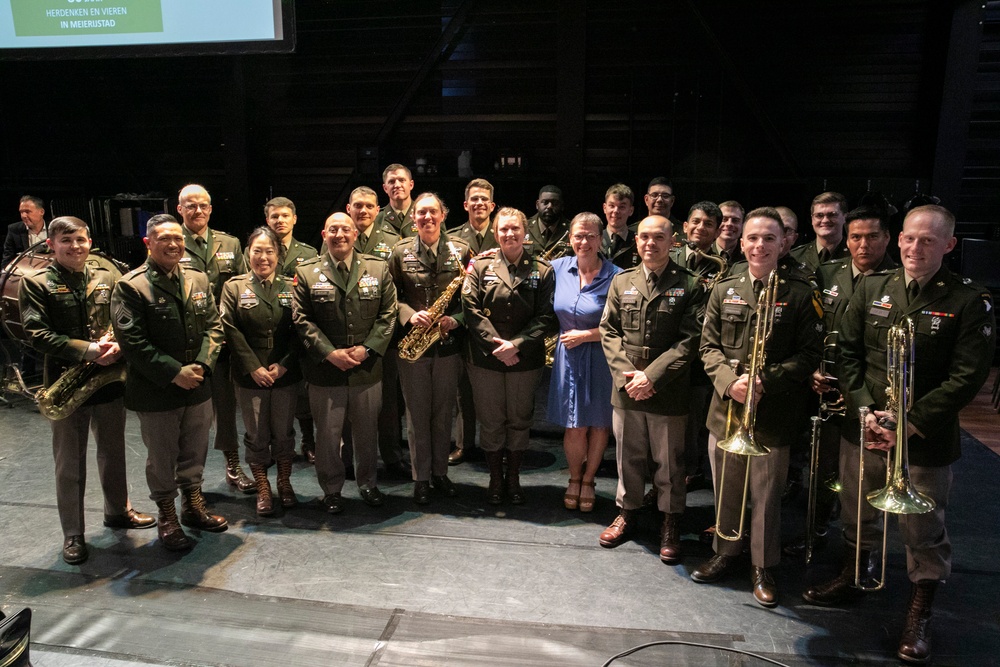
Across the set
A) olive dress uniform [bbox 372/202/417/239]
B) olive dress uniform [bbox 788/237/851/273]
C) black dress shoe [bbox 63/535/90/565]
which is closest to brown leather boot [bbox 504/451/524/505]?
olive dress uniform [bbox 372/202/417/239]

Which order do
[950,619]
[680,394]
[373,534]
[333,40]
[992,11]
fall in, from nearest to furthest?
[950,619], [680,394], [373,534], [992,11], [333,40]

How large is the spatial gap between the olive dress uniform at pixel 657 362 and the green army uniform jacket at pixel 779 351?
276 mm

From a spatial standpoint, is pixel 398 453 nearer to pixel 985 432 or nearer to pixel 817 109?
pixel 985 432

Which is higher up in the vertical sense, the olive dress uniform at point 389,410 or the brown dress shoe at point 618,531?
the olive dress uniform at point 389,410

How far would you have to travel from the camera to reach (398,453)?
519 cm

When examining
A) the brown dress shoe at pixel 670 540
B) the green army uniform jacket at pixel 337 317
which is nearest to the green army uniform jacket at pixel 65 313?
the green army uniform jacket at pixel 337 317

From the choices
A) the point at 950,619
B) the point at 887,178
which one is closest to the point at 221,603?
the point at 950,619

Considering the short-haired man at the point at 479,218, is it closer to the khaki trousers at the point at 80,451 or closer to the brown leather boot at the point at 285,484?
the brown leather boot at the point at 285,484

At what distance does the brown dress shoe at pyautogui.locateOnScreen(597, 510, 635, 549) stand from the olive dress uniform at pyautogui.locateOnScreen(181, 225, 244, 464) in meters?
2.51

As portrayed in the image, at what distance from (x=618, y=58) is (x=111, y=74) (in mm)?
6121

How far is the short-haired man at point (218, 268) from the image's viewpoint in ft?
15.9


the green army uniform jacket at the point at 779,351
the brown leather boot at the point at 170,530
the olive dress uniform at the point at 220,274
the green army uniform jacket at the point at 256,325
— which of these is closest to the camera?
the green army uniform jacket at the point at 779,351

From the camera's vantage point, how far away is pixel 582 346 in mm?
4324

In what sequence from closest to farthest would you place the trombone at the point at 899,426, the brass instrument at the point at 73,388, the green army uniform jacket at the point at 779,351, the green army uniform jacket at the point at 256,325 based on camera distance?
the trombone at the point at 899,426 < the green army uniform jacket at the point at 779,351 < the brass instrument at the point at 73,388 < the green army uniform jacket at the point at 256,325
